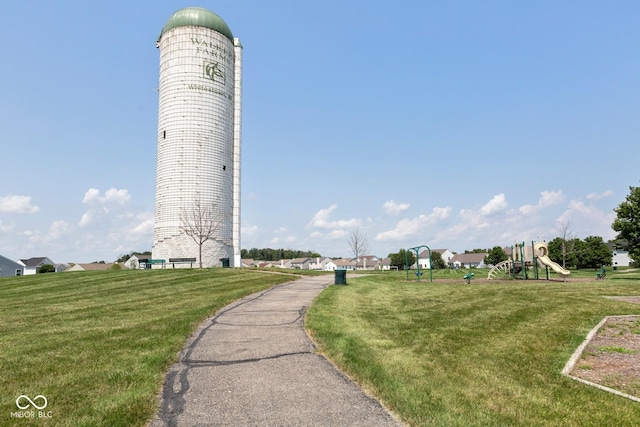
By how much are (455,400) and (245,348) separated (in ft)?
15.2

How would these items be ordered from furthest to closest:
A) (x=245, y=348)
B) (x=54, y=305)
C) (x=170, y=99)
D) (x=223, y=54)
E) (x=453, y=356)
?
(x=223, y=54)
(x=170, y=99)
(x=54, y=305)
(x=245, y=348)
(x=453, y=356)

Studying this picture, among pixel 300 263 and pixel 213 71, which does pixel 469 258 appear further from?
pixel 213 71

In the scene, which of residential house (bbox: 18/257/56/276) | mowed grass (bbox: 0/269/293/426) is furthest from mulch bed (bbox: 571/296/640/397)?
residential house (bbox: 18/257/56/276)

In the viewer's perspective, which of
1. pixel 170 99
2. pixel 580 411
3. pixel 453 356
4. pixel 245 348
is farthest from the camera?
pixel 170 99

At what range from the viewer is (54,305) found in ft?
52.6

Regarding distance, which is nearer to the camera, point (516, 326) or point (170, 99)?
point (516, 326)

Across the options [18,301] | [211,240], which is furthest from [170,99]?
[18,301]

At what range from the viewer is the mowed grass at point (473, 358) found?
5.16 meters

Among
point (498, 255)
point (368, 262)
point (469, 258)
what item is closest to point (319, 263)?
point (368, 262)

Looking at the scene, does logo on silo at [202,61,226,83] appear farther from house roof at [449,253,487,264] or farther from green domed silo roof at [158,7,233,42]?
house roof at [449,253,487,264]

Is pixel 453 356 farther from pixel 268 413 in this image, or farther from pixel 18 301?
pixel 18 301

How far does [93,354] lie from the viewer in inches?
303

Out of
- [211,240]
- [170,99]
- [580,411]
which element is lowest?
[580,411]

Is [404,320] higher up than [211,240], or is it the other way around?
[211,240]
